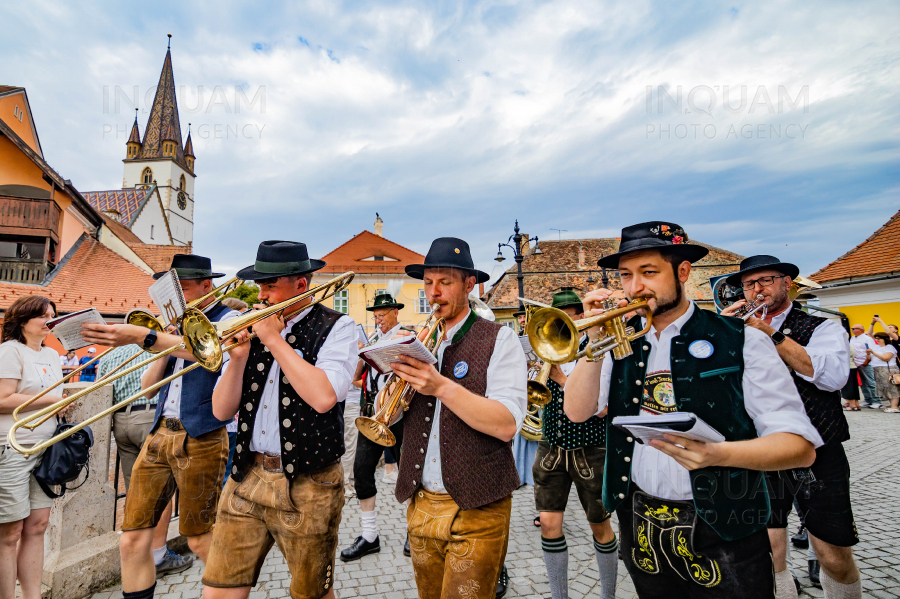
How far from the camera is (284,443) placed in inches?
104

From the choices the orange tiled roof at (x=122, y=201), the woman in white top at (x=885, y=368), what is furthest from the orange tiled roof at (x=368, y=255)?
the woman in white top at (x=885, y=368)

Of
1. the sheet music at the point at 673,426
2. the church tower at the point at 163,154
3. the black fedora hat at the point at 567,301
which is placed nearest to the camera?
the sheet music at the point at 673,426

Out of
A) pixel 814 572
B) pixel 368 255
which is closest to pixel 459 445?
pixel 814 572

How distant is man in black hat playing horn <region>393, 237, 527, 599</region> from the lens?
2.28 m

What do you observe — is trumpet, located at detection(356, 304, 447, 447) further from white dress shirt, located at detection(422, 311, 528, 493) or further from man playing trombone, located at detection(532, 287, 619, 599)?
man playing trombone, located at detection(532, 287, 619, 599)

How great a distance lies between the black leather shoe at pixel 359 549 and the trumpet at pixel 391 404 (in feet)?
8.64

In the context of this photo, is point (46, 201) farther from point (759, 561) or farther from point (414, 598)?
point (759, 561)

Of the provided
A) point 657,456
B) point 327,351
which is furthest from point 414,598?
point 657,456

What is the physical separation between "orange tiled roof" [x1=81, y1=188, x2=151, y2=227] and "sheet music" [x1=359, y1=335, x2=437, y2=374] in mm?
51579

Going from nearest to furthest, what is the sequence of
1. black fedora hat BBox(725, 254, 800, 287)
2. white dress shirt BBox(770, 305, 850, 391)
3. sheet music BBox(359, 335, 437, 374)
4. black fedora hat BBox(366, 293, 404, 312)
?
sheet music BBox(359, 335, 437, 374)
white dress shirt BBox(770, 305, 850, 391)
black fedora hat BBox(725, 254, 800, 287)
black fedora hat BBox(366, 293, 404, 312)

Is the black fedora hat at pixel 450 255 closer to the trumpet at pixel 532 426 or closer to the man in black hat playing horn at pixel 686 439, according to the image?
the man in black hat playing horn at pixel 686 439

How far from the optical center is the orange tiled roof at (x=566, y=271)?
29.5 metres

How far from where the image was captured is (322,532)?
2.62m

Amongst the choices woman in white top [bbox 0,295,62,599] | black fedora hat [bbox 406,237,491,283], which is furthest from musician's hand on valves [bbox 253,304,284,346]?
woman in white top [bbox 0,295,62,599]
